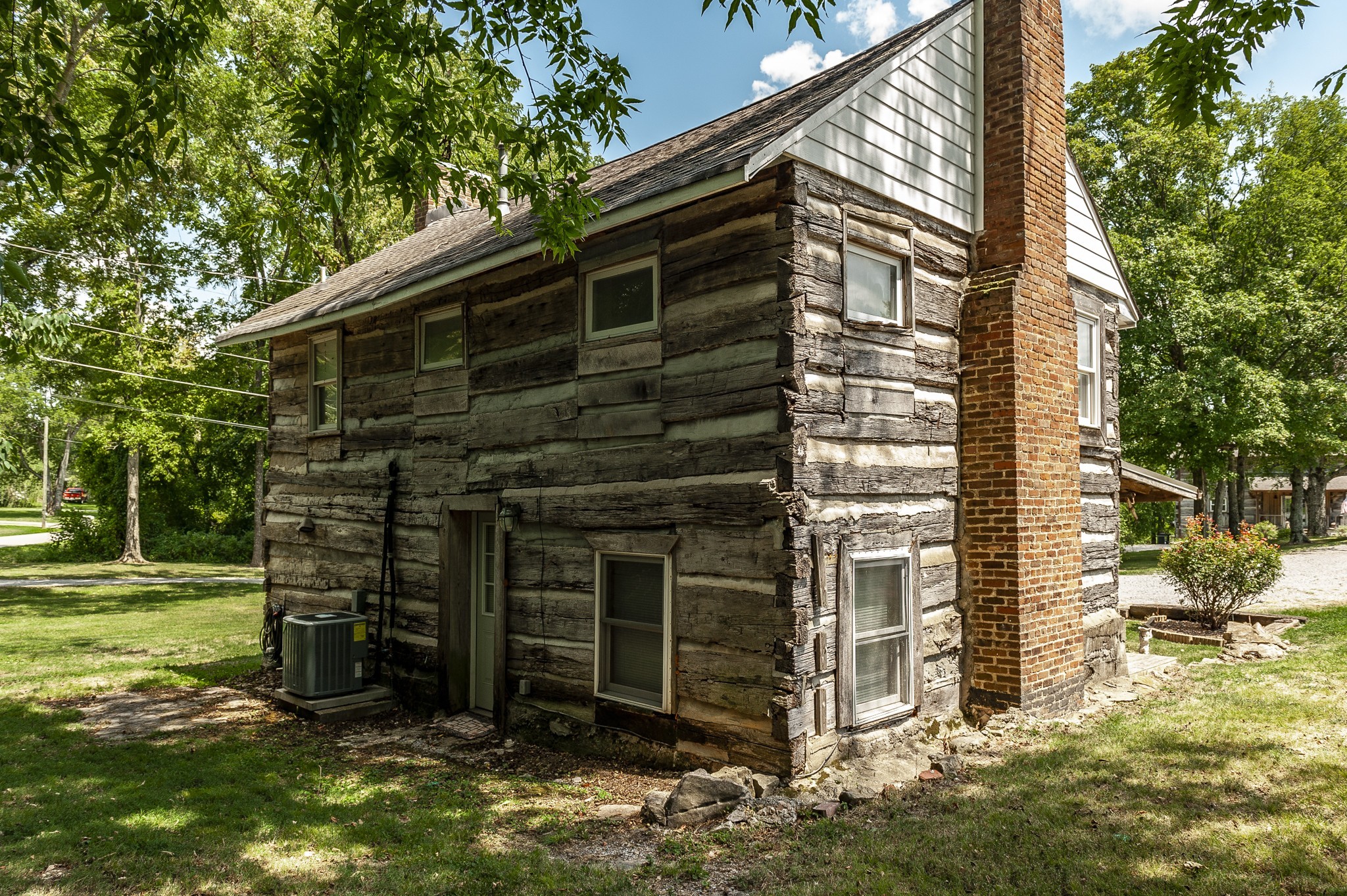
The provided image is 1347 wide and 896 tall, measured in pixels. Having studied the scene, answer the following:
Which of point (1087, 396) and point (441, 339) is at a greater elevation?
point (441, 339)

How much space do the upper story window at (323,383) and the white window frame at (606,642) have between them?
613cm

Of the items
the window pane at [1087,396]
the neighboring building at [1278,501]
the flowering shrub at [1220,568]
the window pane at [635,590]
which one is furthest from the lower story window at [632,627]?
the neighboring building at [1278,501]

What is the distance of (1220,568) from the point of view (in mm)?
13836

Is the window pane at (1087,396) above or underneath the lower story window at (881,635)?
above

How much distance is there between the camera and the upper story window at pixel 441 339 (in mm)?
10375

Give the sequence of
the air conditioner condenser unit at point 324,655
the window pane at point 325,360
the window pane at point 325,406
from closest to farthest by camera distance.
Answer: the air conditioner condenser unit at point 324,655, the window pane at point 325,360, the window pane at point 325,406

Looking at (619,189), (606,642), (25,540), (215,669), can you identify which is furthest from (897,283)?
(25,540)

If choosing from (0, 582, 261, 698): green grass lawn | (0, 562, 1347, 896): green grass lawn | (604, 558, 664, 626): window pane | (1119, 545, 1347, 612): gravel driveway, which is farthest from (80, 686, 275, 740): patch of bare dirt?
(1119, 545, 1347, 612): gravel driveway

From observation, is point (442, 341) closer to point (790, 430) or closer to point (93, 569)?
point (790, 430)

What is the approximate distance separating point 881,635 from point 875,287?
328 cm

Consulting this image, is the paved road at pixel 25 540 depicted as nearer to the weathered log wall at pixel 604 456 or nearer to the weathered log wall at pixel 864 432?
the weathered log wall at pixel 604 456

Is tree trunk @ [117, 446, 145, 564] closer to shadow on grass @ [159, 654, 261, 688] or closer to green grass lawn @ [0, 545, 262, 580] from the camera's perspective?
green grass lawn @ [0, 545, 262, 580]

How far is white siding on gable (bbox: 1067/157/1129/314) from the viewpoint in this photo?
1030 centimetres

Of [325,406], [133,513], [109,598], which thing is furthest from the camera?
[133,513]
